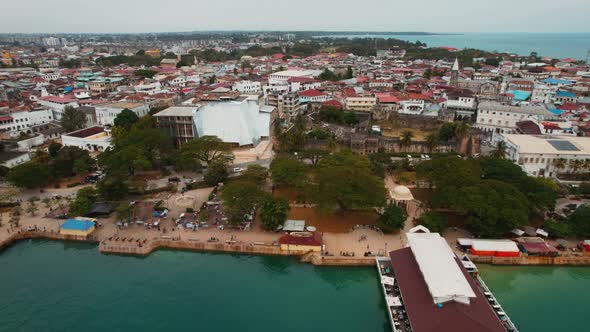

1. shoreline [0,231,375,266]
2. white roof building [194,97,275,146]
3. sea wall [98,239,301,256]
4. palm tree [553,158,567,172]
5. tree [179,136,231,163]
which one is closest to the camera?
shoreline [0,231,375,266]

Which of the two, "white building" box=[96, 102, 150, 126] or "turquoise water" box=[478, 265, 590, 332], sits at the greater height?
"white building" box=[96, 102, 150, 126]

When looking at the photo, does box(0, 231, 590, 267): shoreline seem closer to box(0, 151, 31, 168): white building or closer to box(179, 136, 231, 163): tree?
box(179, 136, 231, 163): tree

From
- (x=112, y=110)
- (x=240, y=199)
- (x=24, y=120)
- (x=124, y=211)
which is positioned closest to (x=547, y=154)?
(x=240, y=199)

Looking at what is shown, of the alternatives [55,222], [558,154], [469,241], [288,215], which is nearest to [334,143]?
[288,215]

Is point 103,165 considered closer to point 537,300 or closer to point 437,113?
point 537,300

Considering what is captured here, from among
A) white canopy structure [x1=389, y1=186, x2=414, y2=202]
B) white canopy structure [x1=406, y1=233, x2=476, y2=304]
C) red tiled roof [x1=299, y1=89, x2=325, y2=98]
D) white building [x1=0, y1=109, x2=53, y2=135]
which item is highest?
Answer: red tiled roof [x1=299, y1=89, x2=325, y2=98]

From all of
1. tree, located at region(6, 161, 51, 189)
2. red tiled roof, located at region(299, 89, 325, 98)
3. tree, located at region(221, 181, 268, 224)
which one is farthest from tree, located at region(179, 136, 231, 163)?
red tiled roof, located at region(299, 89, 325, 98)

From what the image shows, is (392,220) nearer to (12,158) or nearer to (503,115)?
(503,115)
